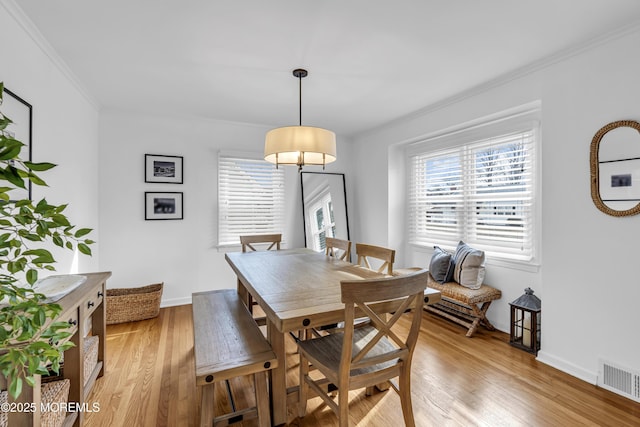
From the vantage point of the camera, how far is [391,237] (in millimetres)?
4293

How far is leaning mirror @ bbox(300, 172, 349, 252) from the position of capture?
15.3 ft

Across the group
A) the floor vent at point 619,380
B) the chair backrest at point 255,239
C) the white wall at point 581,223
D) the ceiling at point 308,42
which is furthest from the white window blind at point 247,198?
the floor vent at point 619,380

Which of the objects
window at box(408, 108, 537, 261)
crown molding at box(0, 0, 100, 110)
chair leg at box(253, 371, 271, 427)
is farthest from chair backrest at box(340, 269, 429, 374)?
crown molding at box(0, 0, 100, 110)

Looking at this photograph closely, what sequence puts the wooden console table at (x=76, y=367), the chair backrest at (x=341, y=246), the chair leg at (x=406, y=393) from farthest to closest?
the chair backrest at (x=341, y=246), the chair leg at (x=406, y=393), the wooden console table at (x=76, y=367)

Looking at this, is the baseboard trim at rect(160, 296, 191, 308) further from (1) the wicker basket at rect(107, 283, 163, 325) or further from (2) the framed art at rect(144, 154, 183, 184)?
(2) the framed art at rect(144, 154, 183, 184)

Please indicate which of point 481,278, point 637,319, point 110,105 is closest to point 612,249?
point 637,319

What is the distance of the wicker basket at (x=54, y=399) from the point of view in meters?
1.48

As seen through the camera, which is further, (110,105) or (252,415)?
(110,105)

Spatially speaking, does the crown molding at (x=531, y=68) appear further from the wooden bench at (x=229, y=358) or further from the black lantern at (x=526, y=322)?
the wooden bench at (x=229, y=358)

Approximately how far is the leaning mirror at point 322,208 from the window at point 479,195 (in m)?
1.08

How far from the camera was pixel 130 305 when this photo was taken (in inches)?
134

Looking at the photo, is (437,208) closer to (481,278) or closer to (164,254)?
(481,278)

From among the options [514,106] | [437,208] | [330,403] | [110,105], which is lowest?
[330,403]

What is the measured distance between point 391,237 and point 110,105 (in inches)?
148
